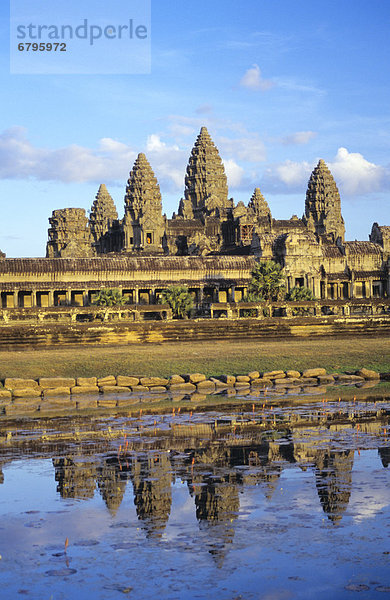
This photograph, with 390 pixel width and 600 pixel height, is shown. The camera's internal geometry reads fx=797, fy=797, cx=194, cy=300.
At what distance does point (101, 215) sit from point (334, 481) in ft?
501

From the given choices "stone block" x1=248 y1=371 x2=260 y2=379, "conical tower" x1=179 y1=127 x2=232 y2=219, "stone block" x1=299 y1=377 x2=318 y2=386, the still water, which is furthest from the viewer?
"conical tower" x1=179 y1=127 x2=232 y2=219

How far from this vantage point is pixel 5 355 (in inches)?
1563

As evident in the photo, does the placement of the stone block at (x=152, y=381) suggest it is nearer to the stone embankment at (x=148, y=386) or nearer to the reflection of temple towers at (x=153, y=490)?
the stone embankment at (x=148, y=386)

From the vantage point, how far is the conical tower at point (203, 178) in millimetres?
143875

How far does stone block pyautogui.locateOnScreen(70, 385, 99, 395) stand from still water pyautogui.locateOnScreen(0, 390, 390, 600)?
6746mm

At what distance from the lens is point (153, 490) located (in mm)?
14586

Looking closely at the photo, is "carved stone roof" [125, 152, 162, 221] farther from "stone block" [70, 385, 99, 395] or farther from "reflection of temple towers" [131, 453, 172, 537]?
"reflection of temple towers" [131, 453, 172, 537]

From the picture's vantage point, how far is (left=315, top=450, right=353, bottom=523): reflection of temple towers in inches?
523

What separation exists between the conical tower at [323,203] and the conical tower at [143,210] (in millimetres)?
29781

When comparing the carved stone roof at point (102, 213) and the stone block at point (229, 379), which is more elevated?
the carved stone roof at point (102, 213)

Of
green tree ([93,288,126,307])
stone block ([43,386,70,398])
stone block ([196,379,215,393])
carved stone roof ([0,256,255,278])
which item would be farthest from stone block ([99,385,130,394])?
carved stone roof ([0,256,255,278])

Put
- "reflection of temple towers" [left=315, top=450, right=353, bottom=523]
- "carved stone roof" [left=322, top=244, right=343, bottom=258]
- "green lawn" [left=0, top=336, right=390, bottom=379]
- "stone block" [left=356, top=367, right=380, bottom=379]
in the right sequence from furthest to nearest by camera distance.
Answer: "carved stone roof" [left=322, top=244, right=343, bottom=258] → "green lawn" [left=0, top=336, right=390, bottom=379] → "stone block" [left=356, top=367, right=380, bottom=379] → "reflection of temple towers" [left=315, top=450, right=353, bottom=523]

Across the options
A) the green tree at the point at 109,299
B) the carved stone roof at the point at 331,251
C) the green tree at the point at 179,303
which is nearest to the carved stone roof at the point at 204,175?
the carved stone roof at the point at 331,251

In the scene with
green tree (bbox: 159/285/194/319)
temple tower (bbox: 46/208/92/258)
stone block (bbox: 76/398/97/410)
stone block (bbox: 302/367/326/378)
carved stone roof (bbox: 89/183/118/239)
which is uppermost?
carved stone roof (bbox: 89/183/118/239)
